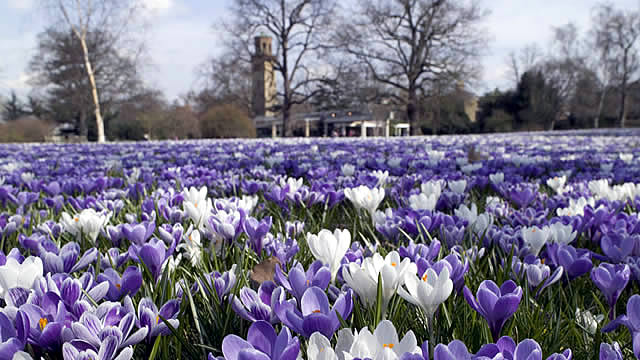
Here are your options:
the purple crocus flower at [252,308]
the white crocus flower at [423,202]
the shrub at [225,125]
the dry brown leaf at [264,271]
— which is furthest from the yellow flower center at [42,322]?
the shrub at [225,125]

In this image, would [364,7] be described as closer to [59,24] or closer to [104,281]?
[59,24]

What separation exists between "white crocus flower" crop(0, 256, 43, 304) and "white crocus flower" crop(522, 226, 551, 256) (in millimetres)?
1249

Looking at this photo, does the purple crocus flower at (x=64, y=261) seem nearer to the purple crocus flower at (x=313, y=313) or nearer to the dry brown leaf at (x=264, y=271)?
the dry brown leaf at (x=264, y=271)

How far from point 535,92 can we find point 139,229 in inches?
2052

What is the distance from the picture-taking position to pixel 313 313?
813 millimetres

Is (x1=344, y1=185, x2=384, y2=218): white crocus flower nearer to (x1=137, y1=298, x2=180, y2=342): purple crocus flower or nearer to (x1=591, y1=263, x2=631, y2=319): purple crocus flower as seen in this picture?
(x1=591, y1=263, x2=631, y2=319): purple crocus flower

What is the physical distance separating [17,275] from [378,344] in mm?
800

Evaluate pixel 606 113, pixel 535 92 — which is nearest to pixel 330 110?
pixel 535 92

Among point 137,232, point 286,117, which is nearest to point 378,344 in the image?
point 137,232

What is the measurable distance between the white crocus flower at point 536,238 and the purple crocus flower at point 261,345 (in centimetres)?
94

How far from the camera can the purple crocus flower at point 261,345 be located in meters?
0.66

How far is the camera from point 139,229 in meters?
1.58

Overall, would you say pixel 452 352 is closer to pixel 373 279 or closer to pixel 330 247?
pixel 373 279

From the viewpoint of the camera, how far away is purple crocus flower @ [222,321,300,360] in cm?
66
